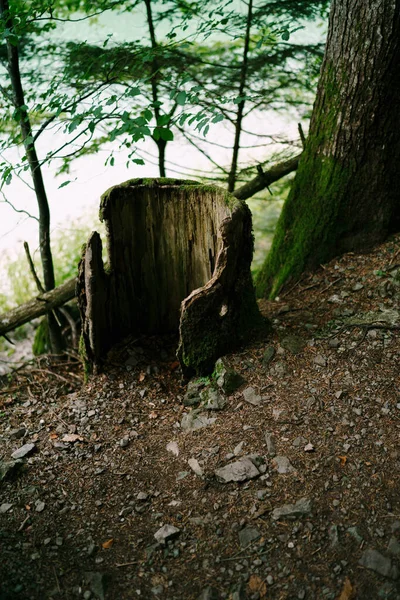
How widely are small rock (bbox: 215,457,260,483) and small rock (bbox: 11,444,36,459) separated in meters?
1.31

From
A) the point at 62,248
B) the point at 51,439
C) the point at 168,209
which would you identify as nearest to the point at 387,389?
the point at 168,209

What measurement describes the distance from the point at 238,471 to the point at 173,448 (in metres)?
0.51

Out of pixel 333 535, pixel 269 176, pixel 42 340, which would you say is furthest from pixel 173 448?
pixel 269 176

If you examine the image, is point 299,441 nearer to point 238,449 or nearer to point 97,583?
point 238,449

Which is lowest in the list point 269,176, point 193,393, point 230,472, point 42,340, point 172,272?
point 42,340

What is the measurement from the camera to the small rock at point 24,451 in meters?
3.21

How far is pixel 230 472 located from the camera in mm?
2863

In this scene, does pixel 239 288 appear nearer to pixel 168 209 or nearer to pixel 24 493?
pixel 168 209

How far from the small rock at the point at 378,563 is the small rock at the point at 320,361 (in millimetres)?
1308

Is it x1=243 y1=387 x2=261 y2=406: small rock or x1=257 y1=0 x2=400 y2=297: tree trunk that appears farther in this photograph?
x1=257 y1=0 x2=400 y2=297: tree trunk

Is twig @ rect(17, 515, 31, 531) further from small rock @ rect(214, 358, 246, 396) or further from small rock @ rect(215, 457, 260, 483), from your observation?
small rock @ rect(214, 358, 246, 396)

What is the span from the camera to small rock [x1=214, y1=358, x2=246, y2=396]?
3.42 m

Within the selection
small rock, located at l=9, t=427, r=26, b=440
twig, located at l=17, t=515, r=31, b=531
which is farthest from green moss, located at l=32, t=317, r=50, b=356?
twig, located at l=17, t=515, r=31, b=531

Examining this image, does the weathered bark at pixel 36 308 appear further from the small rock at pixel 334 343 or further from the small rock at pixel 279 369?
the small rock at pixel 334 343
